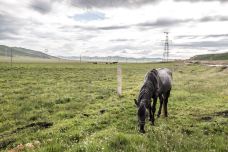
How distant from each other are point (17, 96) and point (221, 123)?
15.3 meters

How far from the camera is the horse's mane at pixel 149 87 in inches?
463

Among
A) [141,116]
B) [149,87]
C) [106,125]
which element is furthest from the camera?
[106,125]

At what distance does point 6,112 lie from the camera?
1630 centimetres

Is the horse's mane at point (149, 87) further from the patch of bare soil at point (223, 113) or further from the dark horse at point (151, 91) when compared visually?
the patch of bare soil at point (223, 113)

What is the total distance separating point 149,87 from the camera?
41.0 feet

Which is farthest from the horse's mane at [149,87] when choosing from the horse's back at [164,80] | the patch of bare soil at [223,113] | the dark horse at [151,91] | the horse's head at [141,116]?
the patch of bare soil at [223,113]

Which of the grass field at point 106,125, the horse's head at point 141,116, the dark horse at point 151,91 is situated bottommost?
the grass field at point 106,125

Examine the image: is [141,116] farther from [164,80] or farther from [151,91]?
[164,80]

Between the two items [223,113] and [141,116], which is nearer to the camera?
[141,116]

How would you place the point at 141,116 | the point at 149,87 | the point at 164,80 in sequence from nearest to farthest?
the point at 141,116, the point at 149,87, the point at 164,80

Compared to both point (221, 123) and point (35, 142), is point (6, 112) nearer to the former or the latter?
point (35, 142)

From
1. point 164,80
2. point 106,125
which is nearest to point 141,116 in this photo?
point 106,125

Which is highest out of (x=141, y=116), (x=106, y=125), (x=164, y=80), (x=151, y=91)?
(x=164, y=80)

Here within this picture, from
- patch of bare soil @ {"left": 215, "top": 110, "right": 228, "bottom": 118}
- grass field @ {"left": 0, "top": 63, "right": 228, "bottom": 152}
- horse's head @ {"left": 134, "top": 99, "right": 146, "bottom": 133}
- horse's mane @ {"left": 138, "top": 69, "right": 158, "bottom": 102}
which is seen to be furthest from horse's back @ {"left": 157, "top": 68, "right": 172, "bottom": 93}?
horse's head @ {"left": 134, "top": 99, "right": 146, "bottom": 133}
